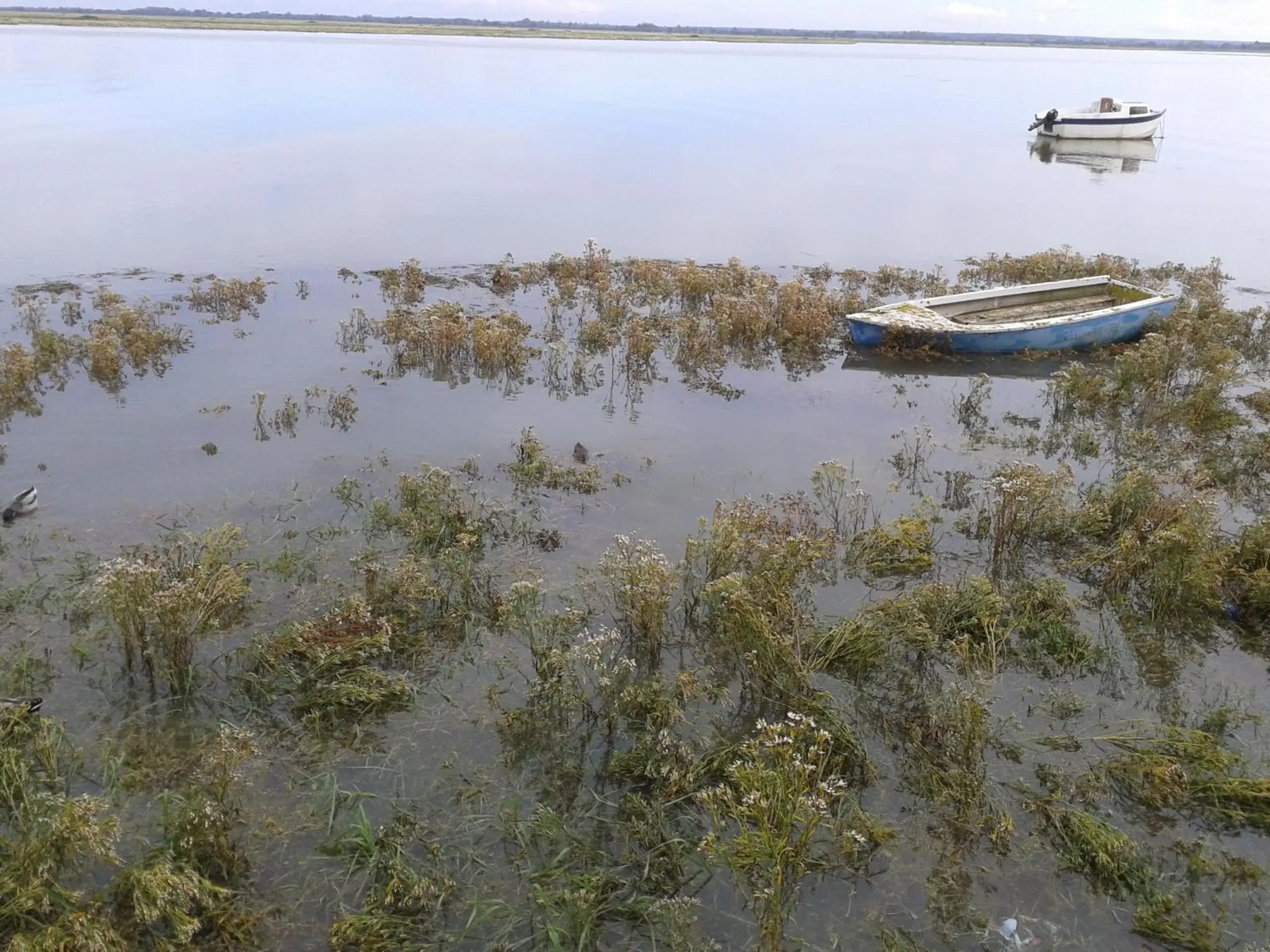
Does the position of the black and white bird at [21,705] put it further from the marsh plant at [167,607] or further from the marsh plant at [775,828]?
the marsh plant at [775,828]

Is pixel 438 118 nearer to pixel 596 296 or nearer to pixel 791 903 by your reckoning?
pixel 596 296

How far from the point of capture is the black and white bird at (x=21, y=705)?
6.95 meters

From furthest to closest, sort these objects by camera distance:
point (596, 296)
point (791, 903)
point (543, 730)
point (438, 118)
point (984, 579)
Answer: point (438, 118) → point (596, 296) → point (984, 579) → point (543, 730) → point (791, 903)

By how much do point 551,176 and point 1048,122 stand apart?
30123mm

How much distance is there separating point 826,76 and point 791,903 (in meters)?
113

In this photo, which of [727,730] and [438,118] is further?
[438,118]

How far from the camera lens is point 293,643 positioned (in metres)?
7.85

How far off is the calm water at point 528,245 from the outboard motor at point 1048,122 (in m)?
1.96

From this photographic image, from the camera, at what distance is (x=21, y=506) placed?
1008 cm

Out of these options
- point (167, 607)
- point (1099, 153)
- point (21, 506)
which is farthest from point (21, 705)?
Answer: point (1099, 153)

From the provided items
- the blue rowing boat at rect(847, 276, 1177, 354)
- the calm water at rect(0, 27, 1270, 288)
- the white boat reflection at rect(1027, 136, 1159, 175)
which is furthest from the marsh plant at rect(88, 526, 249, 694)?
the white boat reflection at rect(1027, 136, 1159, 175)

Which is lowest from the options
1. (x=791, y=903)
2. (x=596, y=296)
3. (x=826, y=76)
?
(x=791, y=903)

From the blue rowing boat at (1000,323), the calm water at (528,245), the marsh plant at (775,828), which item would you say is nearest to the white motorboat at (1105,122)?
the calm water at (528,245)

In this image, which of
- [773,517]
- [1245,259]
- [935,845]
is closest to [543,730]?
[935,845]
